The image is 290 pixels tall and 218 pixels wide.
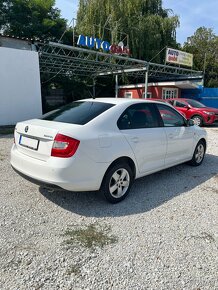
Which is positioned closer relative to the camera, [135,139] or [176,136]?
[135,139]

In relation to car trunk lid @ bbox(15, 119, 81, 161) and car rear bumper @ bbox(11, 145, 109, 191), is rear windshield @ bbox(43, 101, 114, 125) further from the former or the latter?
car rear bumper @ bbox(11, 145, 109, 191)

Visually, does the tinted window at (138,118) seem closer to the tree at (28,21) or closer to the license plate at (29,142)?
the license plate at (29,142)

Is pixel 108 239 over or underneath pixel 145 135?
underneath

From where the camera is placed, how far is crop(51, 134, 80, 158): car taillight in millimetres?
3176

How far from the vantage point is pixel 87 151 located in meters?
3.27

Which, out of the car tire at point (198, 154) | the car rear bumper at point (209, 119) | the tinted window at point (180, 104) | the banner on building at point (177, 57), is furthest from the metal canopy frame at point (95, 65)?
the car tire at point (198, 154)

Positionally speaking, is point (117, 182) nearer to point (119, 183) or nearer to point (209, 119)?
point (119, 183)

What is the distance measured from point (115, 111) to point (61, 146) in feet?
3.52

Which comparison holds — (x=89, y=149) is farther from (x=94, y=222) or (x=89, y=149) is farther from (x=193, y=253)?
(x=193, y=253)

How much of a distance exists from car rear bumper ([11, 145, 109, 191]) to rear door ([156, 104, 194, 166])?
171cm

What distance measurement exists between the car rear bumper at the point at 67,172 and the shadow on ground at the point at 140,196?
14.8 inches

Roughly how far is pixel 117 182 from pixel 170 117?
1.95 metres

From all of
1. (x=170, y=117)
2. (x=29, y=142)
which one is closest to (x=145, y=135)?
(x=170, y=117)

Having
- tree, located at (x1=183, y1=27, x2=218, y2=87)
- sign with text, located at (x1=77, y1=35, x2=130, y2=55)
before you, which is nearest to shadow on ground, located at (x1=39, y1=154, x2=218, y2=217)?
sign with text, located at (x1=77, y1=35, x2=130, y2=55)
